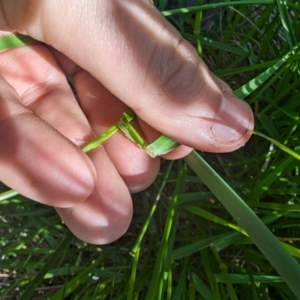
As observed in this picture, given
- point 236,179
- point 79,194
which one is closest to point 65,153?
point 79,194

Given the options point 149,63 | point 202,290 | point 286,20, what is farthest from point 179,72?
point 202,290

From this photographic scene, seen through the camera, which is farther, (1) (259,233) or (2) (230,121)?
(2) (230,121)

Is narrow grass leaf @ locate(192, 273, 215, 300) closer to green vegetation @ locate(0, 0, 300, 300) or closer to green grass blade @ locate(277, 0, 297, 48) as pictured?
green vegetation @ locate(0, 0, 300, 300)

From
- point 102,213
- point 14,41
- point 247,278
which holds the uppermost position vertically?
point 14,41

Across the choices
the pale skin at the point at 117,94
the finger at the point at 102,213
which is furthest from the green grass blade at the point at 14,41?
the finger at the point at 102,213

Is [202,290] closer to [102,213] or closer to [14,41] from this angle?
[102,213]

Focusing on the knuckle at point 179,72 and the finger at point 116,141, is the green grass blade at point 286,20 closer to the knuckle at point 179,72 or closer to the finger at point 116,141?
the knuckle at point 179,72
